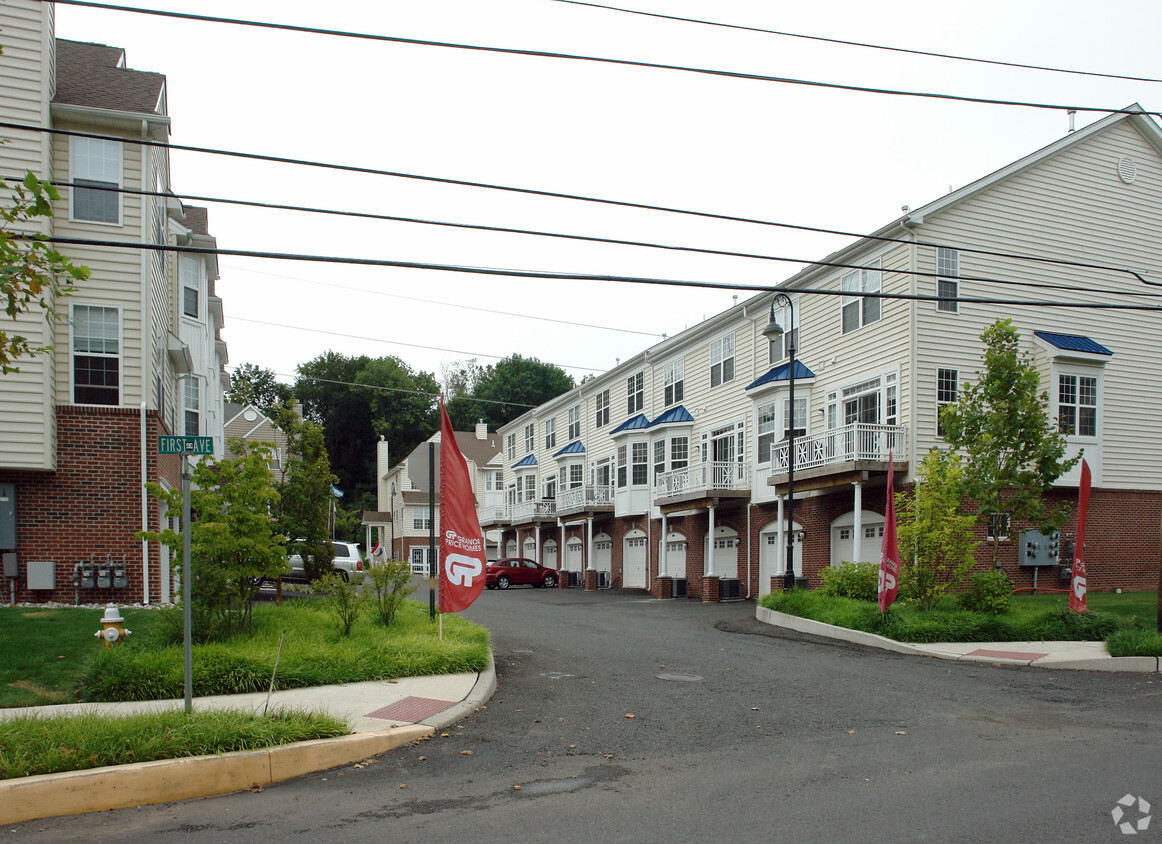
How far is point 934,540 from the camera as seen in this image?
17.2 m

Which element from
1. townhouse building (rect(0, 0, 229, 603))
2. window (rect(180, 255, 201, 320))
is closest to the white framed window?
window (rect(180, 255, 201, 320))

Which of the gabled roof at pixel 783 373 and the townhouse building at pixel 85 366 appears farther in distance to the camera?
the gabled roof at pixel 783 373

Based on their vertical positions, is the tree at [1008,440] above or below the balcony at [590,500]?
above

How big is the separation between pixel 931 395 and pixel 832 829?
18679 mm

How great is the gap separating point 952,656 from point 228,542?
434 inches

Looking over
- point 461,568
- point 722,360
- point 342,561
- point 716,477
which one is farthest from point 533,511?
point 461,568

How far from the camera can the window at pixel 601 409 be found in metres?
43.0

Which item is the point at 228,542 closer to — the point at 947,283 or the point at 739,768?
the point at 739,768

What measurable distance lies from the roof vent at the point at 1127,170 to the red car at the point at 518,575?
27.6 meters

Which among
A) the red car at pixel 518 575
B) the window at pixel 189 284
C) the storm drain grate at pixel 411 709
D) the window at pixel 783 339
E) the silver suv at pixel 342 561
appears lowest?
the red car at pixel 518 575

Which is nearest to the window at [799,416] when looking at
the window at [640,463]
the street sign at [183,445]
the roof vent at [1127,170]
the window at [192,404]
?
the window at [640,463]

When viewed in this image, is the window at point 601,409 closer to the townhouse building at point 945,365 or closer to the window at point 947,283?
the townhouse building at point 945,365

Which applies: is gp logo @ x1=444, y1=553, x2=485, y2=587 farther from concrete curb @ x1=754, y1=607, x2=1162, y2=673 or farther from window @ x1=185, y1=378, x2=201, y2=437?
window @ x1=185, y1=378, x2=201, y2=437

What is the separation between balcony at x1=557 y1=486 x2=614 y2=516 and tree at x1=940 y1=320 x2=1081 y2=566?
21864 mm
